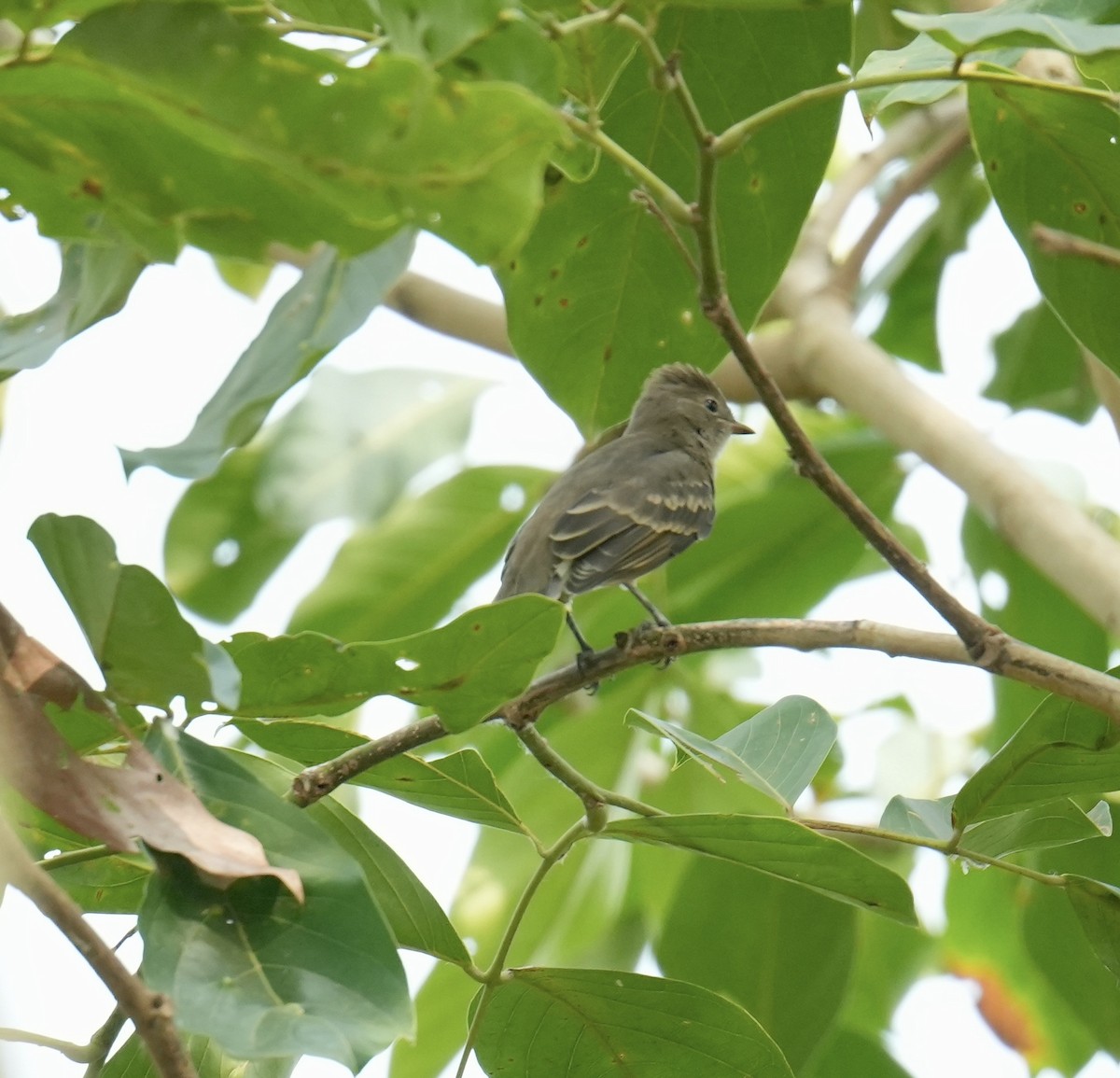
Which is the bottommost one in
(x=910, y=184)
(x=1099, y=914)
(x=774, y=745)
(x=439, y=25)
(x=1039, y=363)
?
(x=1099, y=914)

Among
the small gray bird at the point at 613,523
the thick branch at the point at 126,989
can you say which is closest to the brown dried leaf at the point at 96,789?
the thick branch at the point at 126,989

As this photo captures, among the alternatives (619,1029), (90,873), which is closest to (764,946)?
(619,1029)

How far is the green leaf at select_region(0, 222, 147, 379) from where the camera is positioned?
1.94m

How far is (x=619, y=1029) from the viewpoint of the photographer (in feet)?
7.45

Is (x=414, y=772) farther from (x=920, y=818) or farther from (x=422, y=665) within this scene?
(x=920, y=818)

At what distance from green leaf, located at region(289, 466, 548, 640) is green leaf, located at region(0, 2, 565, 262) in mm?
2955

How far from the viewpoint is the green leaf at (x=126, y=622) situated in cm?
168

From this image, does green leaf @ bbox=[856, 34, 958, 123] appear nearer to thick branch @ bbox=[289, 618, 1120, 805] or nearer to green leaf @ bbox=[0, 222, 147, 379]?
thick branch @ bbox=[289, 618, 1120, 805]

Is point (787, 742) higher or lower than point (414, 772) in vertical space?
higher

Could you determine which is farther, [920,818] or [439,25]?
[920,818]

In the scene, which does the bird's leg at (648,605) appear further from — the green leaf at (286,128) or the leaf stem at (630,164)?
the green leaf at (286,128)

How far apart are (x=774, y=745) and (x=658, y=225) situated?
1040 millimetres

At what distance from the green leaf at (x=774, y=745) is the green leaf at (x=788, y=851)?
5.6 inches

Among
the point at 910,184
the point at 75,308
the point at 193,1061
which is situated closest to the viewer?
the point at 75,308
